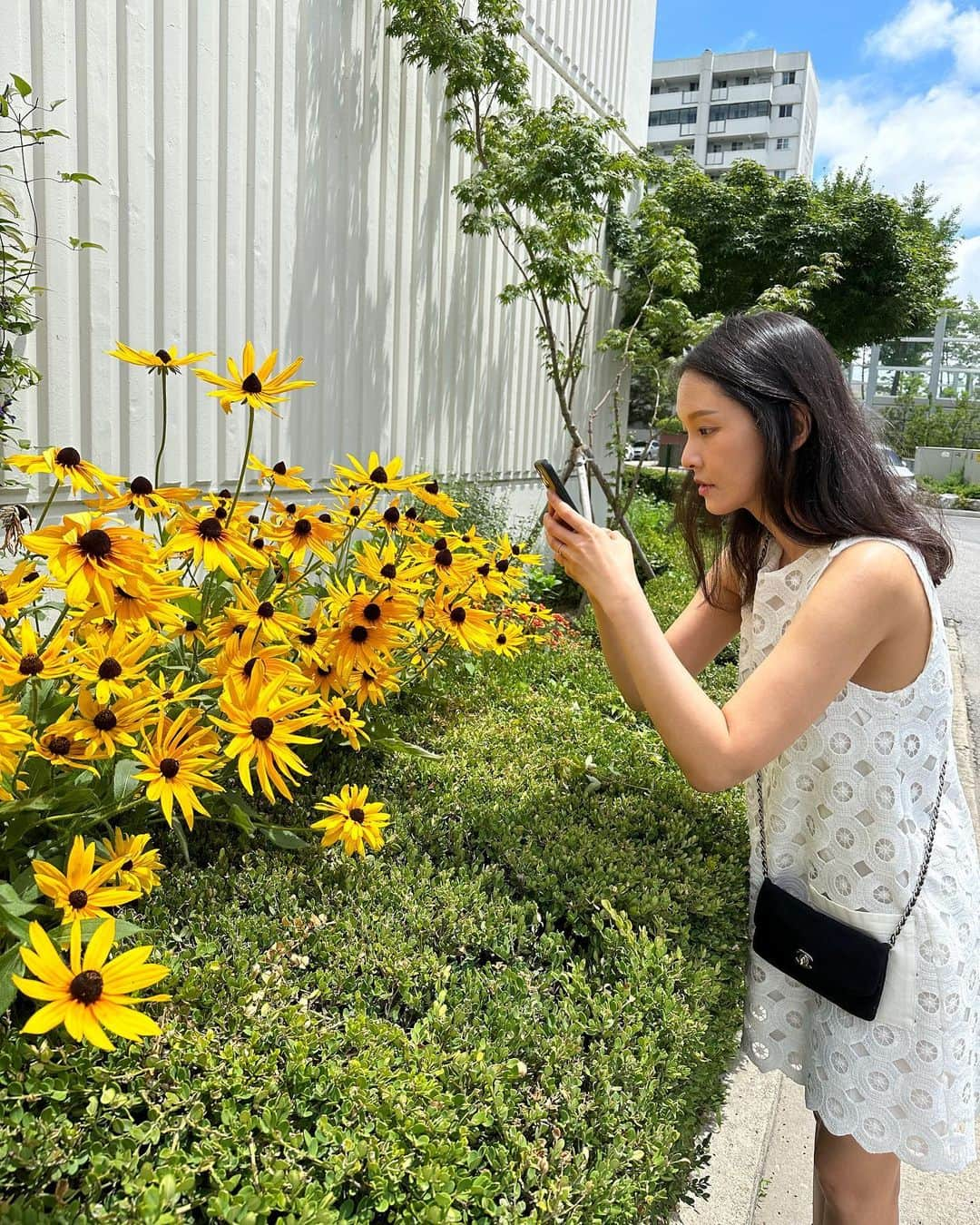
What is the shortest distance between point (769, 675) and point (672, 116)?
8561 cm

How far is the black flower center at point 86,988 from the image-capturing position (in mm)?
900

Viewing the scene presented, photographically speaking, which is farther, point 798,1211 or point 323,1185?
point 798,1211

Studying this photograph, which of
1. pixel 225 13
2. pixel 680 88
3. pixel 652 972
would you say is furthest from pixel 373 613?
pixel 680 88

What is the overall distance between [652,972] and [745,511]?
919mm

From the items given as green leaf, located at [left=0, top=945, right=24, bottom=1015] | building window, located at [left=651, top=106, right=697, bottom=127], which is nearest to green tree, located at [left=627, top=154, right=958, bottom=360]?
green leaf, located at [left=0, top=945, right=24, bottom=1015]

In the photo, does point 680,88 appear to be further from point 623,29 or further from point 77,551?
point 77,551

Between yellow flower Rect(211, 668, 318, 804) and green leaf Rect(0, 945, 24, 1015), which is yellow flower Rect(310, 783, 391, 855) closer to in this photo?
yellow flower Rect(211, 668, 318, 804)

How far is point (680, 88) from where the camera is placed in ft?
243

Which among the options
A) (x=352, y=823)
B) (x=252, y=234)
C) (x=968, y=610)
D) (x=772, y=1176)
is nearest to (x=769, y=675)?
(x=352, y=823)

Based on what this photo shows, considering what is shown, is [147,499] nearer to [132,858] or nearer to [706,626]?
[132,858]

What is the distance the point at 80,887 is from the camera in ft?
3.56

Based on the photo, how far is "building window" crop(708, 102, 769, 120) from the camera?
7300cm

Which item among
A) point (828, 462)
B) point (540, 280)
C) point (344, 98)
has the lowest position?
point (828, 462)

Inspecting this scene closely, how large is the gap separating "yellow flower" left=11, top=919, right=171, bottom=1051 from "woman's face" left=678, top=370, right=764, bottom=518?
3.66ft
